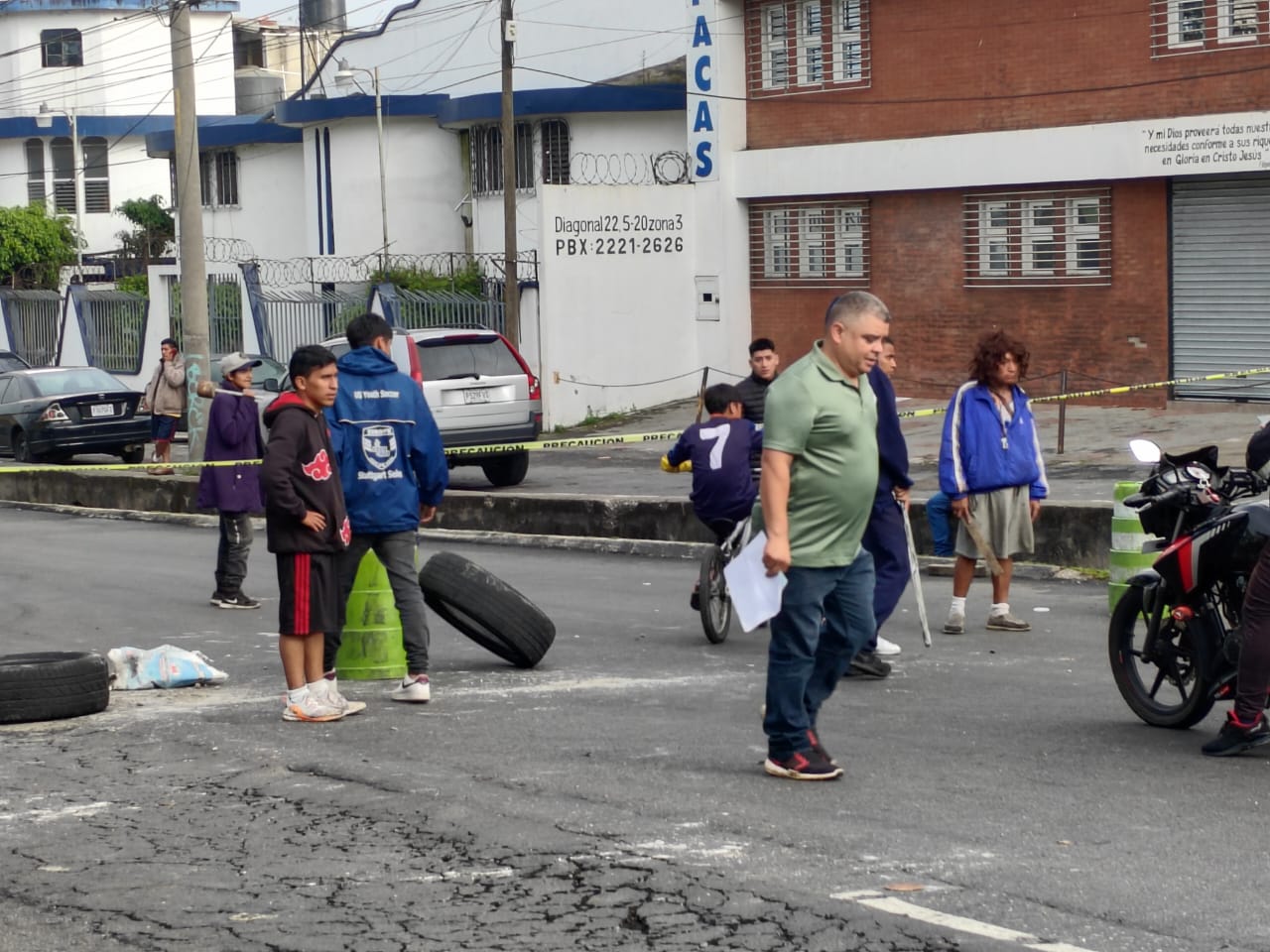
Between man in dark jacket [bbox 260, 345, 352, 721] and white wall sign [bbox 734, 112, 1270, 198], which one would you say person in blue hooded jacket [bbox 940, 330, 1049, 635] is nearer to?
man in dark jacket [bbox 260, 345, 352, 721]

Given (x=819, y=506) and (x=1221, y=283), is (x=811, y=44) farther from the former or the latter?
(x=819, y=506)

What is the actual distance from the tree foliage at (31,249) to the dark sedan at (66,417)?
27946mm

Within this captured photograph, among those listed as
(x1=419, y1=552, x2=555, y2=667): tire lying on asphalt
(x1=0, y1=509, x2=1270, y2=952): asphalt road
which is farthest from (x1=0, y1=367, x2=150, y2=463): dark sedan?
(x1=419, y1=552, x2=555, y2=667): tire lying on asphalt

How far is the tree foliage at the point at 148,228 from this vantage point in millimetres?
58781

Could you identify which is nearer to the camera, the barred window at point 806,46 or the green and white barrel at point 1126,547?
the green and white barrel at point 1126,547

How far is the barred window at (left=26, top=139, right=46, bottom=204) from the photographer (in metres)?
62.2

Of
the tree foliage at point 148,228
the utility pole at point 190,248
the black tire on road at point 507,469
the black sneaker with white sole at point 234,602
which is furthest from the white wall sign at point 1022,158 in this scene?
the tree foliage at point 148,228

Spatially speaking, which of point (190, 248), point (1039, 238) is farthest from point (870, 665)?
point (1039, 238)

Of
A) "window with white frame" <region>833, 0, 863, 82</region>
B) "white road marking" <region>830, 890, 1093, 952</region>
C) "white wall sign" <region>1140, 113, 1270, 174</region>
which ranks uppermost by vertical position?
"window with white frame" <region>833, 0, 863, 82</region>

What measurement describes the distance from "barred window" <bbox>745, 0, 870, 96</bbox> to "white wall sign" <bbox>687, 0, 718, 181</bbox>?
62 centimetres

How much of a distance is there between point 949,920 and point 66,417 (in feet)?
75.9

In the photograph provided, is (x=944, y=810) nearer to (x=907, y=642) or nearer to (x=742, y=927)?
(x=742, y=927)

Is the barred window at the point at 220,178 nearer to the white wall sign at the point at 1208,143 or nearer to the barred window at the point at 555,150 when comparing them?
the barred window at the point at 555,150

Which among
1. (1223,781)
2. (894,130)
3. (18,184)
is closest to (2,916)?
(1223,781)
